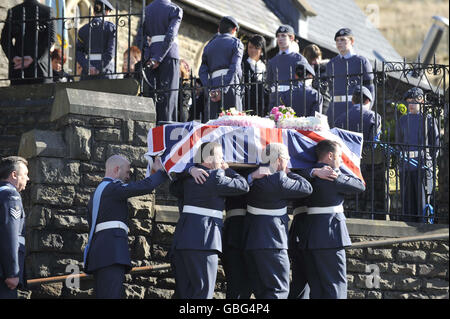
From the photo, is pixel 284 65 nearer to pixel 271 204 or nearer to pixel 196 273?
pixel 271 204

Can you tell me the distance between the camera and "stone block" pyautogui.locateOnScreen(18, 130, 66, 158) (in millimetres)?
10352

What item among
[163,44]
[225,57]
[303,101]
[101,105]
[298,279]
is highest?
[163,44]

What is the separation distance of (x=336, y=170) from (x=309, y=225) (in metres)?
0.60

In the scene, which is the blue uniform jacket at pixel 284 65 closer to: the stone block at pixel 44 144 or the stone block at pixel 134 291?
the stone block at pixel 44 144

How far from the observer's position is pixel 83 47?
13609 millimetres

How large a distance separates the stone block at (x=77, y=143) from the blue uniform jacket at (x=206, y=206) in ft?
4.85

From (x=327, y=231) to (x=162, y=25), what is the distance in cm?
421

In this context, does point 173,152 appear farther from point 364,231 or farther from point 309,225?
point 364,231

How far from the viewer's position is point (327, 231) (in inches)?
378

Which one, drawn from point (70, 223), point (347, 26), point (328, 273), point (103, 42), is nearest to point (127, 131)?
point (70, 223)

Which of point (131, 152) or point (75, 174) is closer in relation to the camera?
point (75, 174)

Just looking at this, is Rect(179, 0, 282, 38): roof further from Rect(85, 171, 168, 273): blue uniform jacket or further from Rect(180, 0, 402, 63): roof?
Rect(85, 171, 168, 273): blue uniform jacket
